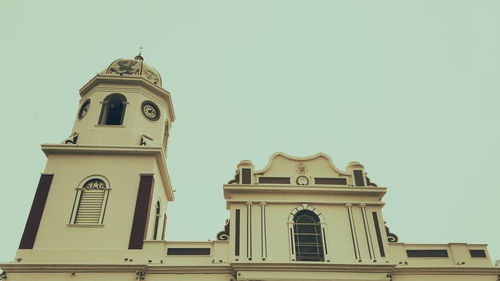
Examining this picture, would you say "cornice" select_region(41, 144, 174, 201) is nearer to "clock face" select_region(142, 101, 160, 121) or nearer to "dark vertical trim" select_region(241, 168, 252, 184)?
"clock face" select_region(142, 101, 160, 121)

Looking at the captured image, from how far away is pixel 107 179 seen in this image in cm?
1802

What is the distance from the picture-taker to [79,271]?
15.5m

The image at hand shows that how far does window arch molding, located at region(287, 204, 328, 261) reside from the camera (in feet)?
54.5


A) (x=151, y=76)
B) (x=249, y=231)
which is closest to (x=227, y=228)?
(x=249, y=231)

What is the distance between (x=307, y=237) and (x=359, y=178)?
3428mm

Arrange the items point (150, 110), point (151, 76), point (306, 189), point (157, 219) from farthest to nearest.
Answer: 1. point (151, 76)
2. point (150, 110)
3. point (157, 219)
4. point (306, 189)

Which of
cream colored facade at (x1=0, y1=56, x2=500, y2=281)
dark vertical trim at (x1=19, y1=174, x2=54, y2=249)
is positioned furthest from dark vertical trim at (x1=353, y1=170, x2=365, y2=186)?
dark vertical trim at (x1=19, y1=174, x2=54, y2=249)

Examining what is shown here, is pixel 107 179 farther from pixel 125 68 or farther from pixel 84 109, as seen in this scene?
pixel 125 68

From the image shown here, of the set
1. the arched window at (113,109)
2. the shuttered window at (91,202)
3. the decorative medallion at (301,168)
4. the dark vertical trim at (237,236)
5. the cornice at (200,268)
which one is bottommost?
the cornice at (200,268)

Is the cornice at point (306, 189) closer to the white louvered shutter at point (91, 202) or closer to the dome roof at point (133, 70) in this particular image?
the white louvered shutter at point (91, 202)

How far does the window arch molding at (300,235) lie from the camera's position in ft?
54.5

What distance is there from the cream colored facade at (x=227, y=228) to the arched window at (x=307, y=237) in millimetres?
39

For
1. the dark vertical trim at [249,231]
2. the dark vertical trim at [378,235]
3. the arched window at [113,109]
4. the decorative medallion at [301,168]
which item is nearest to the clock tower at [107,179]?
the arched window at [113,109]

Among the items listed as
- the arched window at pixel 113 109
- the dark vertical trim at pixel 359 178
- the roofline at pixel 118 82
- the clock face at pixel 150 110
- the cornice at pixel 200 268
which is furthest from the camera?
the roofline at pixel 118 82
